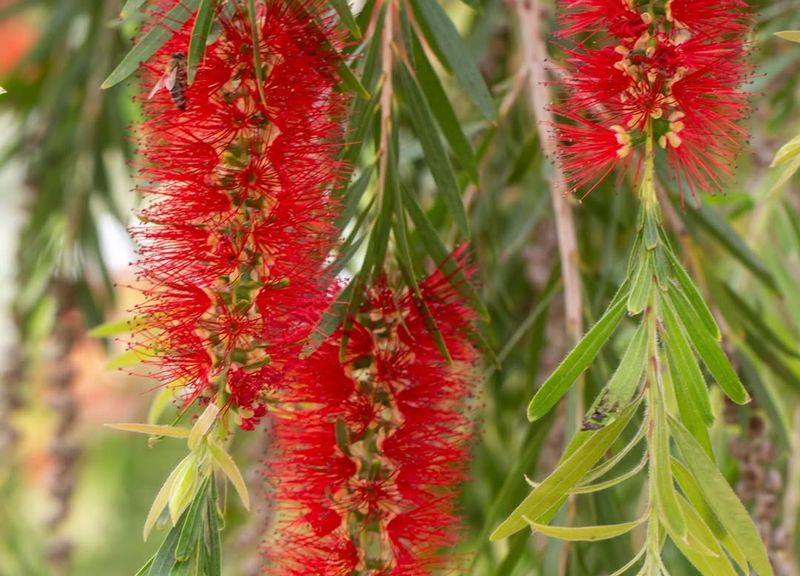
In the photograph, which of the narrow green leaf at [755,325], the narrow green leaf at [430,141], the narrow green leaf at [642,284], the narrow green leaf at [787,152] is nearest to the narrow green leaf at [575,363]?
the narrow green leaf at [642,284]

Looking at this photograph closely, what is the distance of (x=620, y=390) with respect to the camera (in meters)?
0.76

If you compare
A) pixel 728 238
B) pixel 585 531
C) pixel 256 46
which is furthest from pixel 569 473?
pixel 728 238

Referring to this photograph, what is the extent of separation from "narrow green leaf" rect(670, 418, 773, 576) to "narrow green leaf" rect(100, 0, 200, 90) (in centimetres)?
47

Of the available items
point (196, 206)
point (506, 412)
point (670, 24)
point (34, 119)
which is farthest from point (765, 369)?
point (34, 119)

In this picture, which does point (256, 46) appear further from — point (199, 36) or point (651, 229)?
point (651, 229)

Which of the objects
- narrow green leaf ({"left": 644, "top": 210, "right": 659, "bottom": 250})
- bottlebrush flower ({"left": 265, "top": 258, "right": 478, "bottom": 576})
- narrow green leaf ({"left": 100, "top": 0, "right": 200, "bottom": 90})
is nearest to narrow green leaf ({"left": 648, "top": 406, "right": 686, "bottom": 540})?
narrow green leaf ({"left": 644, "top": 210, "right": 659, "bottom": 250})

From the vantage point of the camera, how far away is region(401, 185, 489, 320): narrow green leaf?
0.98 meters

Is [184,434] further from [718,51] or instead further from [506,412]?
[506,412]

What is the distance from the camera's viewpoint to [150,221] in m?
0.84

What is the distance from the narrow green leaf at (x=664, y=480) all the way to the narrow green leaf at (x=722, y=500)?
0.04 ft

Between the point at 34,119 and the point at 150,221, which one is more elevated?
the point at 34,119

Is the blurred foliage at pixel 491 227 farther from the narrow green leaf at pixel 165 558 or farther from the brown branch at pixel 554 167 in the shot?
the narrow green leaf at pixel 165 558

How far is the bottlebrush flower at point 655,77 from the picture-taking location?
0.75m

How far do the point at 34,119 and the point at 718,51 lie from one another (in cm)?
144
